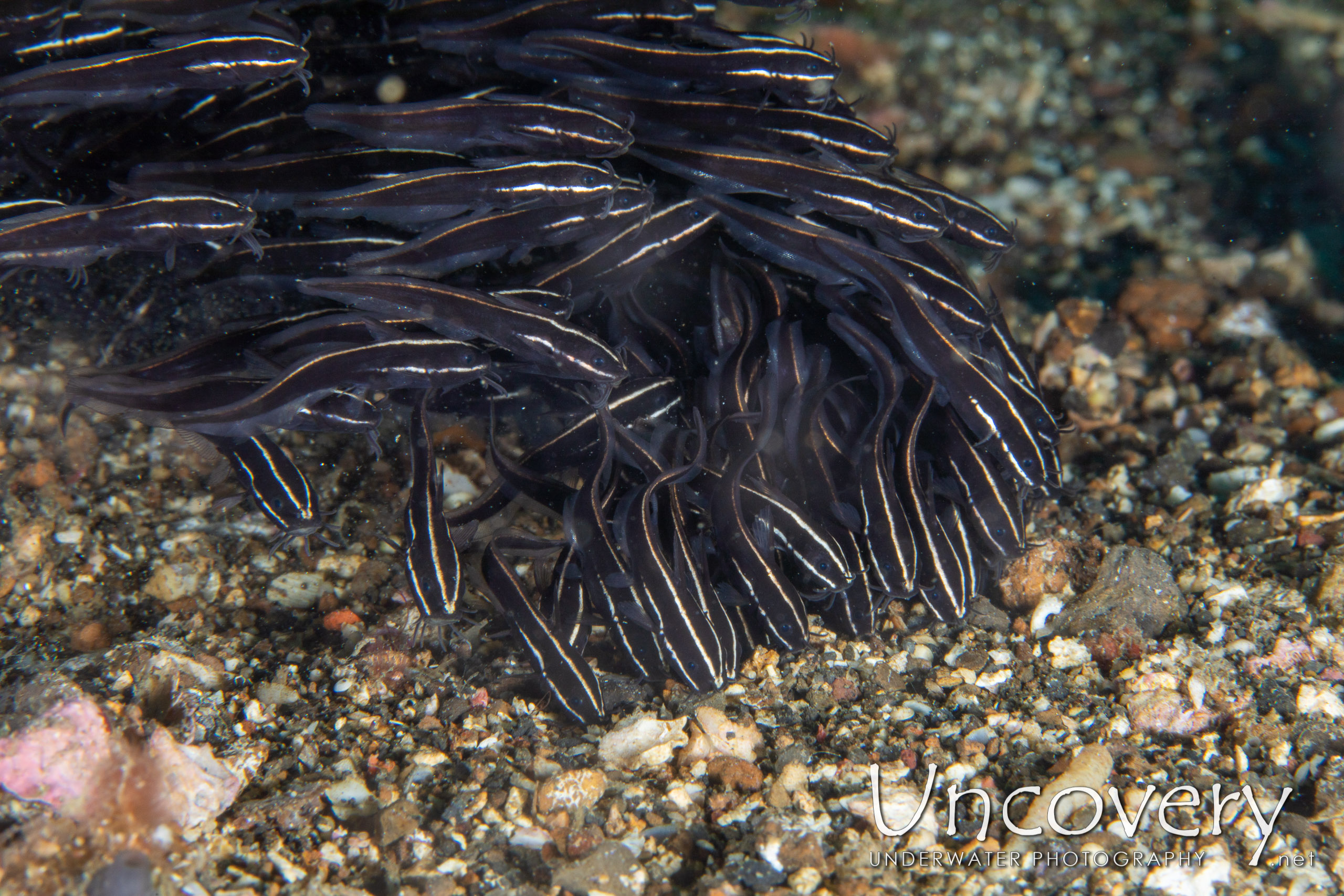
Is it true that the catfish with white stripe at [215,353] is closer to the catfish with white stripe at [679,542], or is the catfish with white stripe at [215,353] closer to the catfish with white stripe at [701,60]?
the catfish with white stripe at [679,542]

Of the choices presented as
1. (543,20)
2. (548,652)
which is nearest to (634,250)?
(543,20)

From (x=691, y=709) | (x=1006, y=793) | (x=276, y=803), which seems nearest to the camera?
(x=276, y=803)

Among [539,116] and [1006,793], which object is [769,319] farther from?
[1006,793]

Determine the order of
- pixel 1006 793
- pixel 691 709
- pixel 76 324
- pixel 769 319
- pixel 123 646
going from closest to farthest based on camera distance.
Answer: pixel 1006 793, pixel 123 646, pixel 691 709, pixel 769 319, pixel 76 324

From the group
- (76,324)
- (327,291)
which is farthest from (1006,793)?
(76,324)

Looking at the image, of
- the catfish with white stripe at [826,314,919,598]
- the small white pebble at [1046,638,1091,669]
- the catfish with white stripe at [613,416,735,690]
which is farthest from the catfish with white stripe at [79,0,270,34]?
the small white pebble at [1046,638,1091,669]

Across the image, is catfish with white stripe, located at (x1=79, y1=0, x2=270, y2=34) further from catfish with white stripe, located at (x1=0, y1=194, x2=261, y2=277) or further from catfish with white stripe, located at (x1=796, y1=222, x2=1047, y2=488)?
catfish with white stripe, located at (x1=796, y1=222, x2=1047, y2=488)
